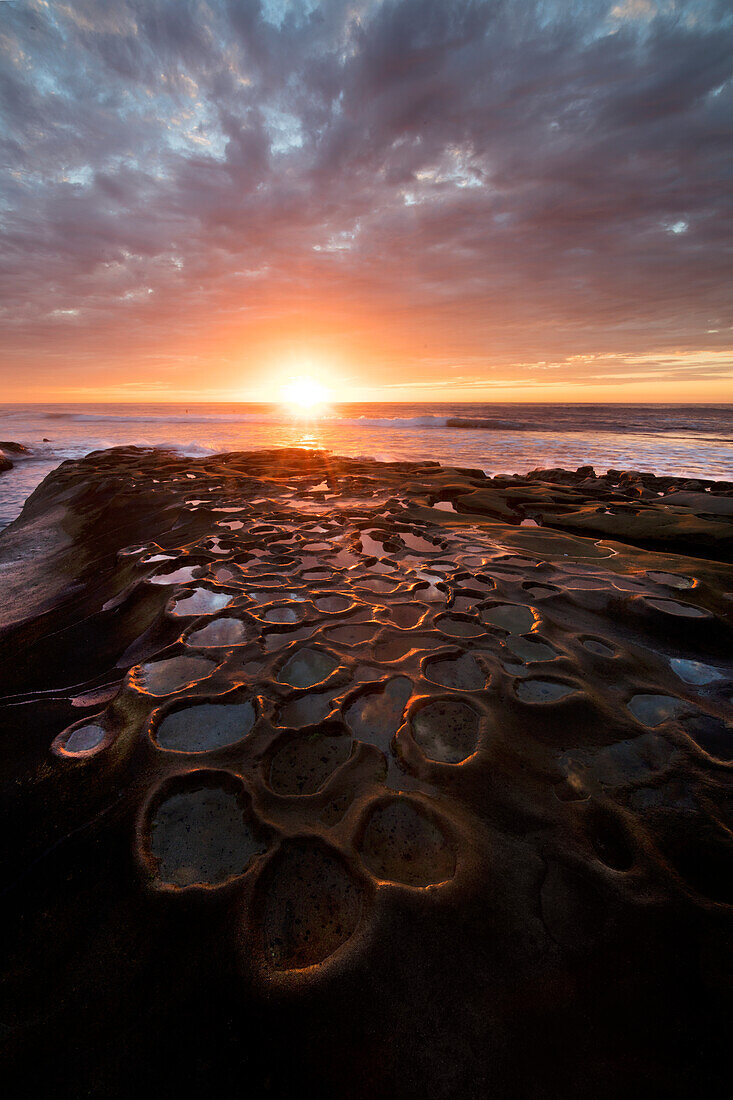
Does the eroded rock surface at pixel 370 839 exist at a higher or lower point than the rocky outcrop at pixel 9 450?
higher

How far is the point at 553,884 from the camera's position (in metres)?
1.69

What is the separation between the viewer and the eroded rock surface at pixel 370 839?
1.29 meters

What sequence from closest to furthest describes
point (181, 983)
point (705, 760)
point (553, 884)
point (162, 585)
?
point (181, 983), point (553, 884), point (705, 760), point (162, 585)

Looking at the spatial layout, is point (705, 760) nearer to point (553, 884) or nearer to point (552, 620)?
point (553, 884)

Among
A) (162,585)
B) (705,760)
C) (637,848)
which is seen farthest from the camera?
(162,585)

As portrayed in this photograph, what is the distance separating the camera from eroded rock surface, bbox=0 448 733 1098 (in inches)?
51.0

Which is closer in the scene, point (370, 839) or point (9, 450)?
point (370, 839)

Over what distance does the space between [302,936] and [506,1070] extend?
73 centimetres

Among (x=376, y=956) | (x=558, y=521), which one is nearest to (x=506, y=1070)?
(x=376, y=956)

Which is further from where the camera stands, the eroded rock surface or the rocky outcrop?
the rocky outcrop

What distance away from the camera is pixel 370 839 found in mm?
1882

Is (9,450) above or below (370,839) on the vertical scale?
below

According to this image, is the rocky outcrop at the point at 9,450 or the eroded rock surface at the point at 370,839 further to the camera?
the rocky outcrop at the point at 9,450

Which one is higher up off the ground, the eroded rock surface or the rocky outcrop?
the eroded rock surface
